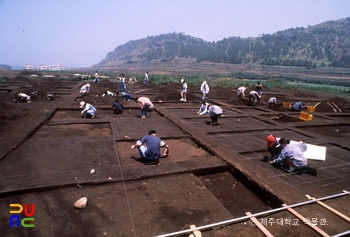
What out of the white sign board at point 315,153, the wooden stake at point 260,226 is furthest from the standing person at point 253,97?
the wooden stake at point 260,226

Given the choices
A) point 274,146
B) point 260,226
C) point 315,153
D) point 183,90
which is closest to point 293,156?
point 274,146

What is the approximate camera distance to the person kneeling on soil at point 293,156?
5.89m

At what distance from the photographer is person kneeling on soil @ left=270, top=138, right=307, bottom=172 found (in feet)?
19.3

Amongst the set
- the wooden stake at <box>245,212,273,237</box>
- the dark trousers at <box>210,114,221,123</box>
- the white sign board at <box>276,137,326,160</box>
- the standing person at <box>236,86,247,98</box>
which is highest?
the standing person at <box>236,86,247,98</box>

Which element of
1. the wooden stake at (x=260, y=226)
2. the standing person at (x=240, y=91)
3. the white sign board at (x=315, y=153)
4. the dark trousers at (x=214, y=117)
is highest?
the standing person at (x=240, y=91)

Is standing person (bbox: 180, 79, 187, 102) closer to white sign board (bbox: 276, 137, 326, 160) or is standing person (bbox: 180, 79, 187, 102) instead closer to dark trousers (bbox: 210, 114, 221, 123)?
dark trousers (bbox: 210, 114, 221, 123)

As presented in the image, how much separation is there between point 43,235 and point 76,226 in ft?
1.56

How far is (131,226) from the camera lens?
12.2 feet

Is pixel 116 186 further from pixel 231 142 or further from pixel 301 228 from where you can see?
pixel 231 142

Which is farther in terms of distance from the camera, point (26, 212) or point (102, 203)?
point (102, 203)

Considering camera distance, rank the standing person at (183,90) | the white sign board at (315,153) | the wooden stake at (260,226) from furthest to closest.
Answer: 1. the standing person at (183,90)
2. the white sign board at (315,153)
3. the wooden stake at (260,226)

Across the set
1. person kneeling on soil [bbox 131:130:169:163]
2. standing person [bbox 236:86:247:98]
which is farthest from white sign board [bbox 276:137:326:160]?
standing person [bbox 236:86:247:98]

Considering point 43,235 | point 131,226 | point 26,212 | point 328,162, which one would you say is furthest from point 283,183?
point 26,212

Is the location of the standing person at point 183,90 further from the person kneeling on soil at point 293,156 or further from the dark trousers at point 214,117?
the person kneeling on soil at point 293,156
